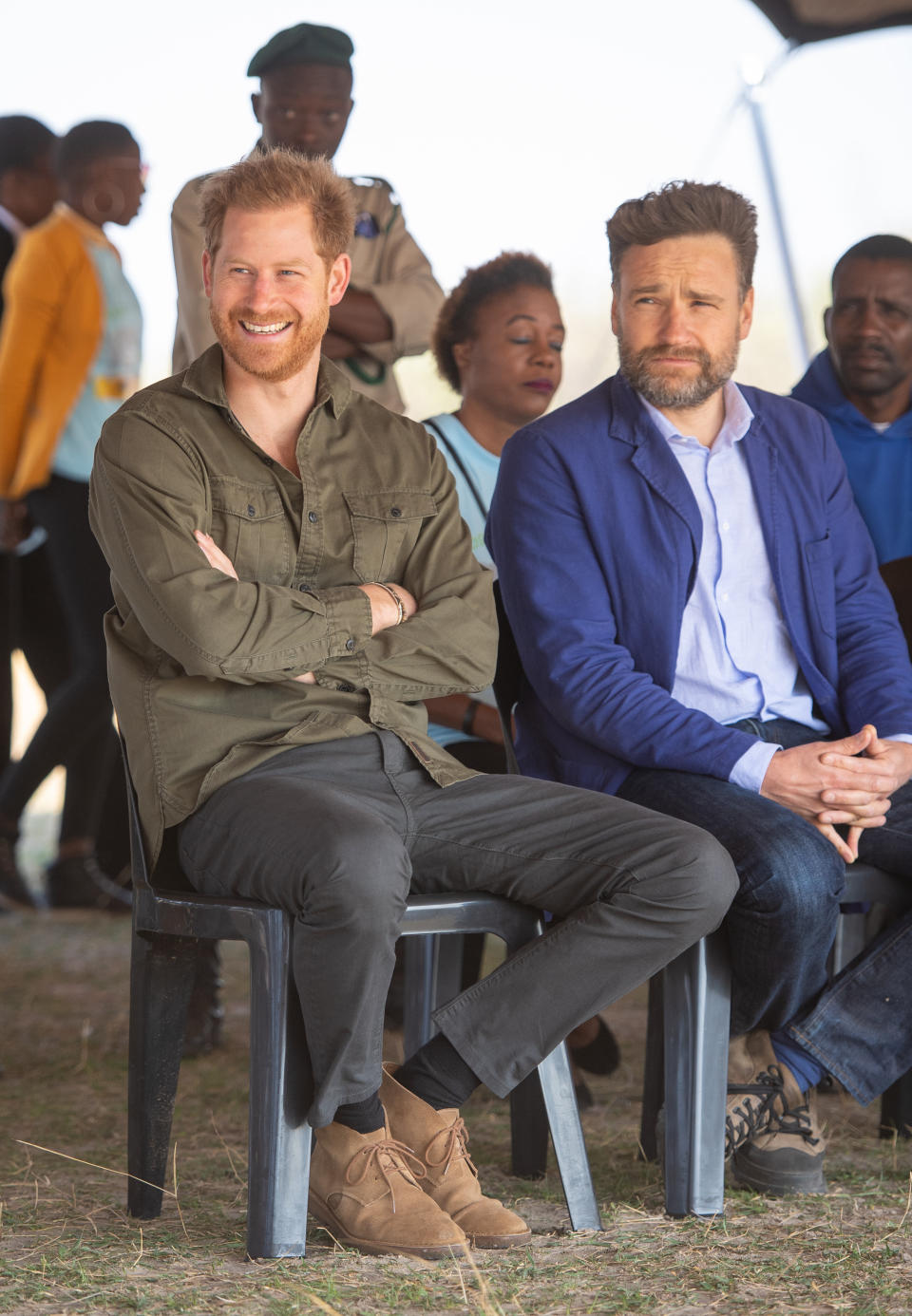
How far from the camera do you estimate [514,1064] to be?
213cm

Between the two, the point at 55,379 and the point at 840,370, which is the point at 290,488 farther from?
the point at 55,379

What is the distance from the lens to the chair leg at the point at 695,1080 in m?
2.25

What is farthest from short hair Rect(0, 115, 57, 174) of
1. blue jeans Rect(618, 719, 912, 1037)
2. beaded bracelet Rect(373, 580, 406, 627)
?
blue jeans Rect(618, 719, 912, 1037)

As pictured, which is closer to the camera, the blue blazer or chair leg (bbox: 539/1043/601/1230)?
chair leg (bbox: 539/1043/601/1230)

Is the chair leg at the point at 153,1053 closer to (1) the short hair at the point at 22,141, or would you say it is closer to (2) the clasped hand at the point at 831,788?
(2) the clasped hand at the point at 831,788

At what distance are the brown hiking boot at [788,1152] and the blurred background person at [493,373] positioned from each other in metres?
0.75

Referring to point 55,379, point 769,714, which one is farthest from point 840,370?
point 55,379

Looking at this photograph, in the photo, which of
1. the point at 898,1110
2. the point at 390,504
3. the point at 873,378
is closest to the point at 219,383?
the point at 390,504

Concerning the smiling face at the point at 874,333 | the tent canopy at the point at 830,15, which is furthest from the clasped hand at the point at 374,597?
the tent canopy at the point at 830,15

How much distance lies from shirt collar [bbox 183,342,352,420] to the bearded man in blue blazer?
0.36 meters

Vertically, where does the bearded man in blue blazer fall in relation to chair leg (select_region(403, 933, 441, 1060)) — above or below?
above

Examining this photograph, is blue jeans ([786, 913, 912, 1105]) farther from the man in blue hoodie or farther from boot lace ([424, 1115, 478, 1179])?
the man in blue hoodie

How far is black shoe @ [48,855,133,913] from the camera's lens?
527 centimetres

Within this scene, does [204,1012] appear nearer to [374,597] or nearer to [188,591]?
[374,597]
